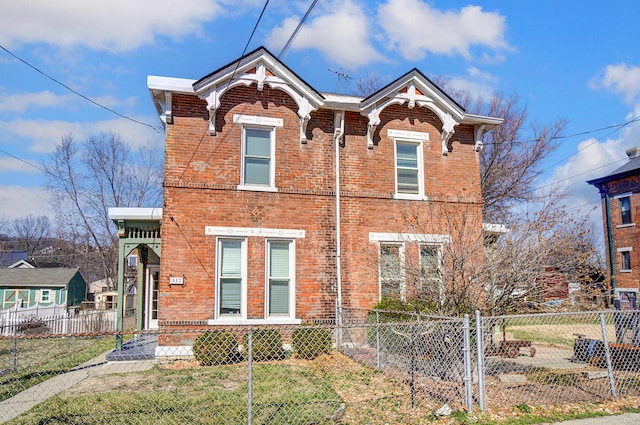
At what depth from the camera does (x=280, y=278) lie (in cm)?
1250

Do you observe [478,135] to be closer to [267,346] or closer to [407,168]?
[407,168]

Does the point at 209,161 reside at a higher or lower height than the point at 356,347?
higher

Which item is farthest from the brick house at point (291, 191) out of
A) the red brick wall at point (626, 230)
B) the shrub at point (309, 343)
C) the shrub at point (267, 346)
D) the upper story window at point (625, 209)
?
the upper story window at point (625, 209)

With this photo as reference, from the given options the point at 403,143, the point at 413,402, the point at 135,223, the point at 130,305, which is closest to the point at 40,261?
the point at 130,305

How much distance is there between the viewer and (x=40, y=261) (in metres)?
67.0

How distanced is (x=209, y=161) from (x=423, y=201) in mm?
6000

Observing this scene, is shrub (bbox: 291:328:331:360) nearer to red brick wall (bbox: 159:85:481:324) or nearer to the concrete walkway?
red brick wall (bbox: 159:85:481:324)

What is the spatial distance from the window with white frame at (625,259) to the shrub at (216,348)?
25670mm

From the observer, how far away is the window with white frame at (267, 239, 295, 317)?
12430mm

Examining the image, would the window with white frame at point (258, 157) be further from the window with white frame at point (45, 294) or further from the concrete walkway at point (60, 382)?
the window with white frame at point (45, 294)

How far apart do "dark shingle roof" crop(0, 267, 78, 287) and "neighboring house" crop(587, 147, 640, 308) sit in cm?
3823

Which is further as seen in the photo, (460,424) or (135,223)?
(135,223)

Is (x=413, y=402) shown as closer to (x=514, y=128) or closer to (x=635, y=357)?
(x=635, y=357)

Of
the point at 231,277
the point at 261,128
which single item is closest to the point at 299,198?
the point at 261,128
